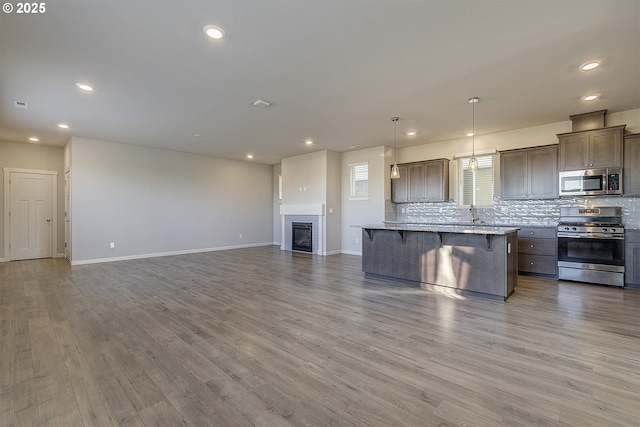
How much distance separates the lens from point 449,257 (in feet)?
14.0

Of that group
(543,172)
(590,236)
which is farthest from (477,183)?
(590,236)

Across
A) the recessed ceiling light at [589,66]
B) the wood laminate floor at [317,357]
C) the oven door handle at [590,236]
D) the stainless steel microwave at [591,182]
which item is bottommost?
the wood laminate floor at [317,357]

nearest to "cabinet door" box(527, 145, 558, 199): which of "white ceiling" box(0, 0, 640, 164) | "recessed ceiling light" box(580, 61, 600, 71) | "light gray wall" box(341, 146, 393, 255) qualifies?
"white ceiling" box(0, 0, 640, 164)

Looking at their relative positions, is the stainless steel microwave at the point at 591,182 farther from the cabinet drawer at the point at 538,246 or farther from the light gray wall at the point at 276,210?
the light gray wall at the point at 276,210

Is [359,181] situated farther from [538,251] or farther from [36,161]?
[36,161]

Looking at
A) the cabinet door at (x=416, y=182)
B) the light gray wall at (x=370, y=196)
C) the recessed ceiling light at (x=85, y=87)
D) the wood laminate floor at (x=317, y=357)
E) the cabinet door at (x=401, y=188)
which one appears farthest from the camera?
the light gray wall at (x=370, y=196)

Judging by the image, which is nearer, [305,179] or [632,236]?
[632,236]

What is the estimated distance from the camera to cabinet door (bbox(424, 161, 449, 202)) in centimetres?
667

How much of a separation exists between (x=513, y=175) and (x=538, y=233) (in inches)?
46.9

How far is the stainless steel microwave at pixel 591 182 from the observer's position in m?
4.59

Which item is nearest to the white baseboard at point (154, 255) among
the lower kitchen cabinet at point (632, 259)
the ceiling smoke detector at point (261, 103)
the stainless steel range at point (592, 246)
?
the ceiling smoke detector at point (261, 103)

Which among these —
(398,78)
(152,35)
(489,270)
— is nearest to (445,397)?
(489,270)

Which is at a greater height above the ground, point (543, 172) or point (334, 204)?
point (543, 172)

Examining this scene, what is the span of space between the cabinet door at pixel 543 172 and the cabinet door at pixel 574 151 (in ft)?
0.51
